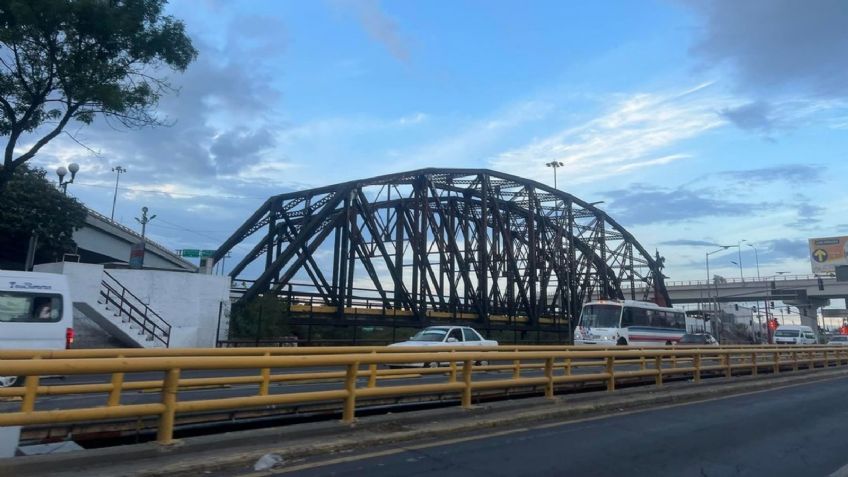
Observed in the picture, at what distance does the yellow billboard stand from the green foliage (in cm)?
5677

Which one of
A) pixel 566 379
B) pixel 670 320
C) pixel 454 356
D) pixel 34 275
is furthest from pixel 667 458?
pixel 670 320

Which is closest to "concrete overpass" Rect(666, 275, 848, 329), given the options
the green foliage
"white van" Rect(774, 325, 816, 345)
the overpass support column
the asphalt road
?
the overpass support column

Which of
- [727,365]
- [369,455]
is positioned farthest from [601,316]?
[369,455]

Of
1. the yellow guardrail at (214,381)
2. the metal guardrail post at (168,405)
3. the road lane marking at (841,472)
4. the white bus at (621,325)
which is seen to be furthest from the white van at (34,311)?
the white bus at (621,325)

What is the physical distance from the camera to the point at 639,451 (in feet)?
27.5

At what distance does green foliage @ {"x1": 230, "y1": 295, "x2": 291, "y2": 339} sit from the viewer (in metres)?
32.9

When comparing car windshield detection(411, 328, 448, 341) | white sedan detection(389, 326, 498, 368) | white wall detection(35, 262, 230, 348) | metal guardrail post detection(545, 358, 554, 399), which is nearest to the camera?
metal guardrail post detection(545, 358, 554, 399)

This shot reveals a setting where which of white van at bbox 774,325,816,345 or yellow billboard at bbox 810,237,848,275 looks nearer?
white van at bbox 774,325,816,345

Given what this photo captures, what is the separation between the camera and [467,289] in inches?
1898

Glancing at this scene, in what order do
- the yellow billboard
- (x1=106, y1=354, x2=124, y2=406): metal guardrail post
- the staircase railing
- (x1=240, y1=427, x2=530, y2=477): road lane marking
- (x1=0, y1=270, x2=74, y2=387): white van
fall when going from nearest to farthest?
(x1=240, y1=427, x2=530, y2=477): road lane marking, (x1=106, y1=354, x2=124, y2=406): metal guardrail post, (x1=0, y1=270, x2=74, y2=387): white van, the staircase railing, the yellow billboard

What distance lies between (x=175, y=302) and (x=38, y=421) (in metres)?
24.6

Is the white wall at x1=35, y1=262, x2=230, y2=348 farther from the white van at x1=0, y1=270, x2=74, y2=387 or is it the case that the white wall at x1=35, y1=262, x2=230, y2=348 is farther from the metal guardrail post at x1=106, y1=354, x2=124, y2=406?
the metal guardrail post at x1=106, y1=354, x2=124, y2=406

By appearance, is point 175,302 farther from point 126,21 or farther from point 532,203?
point 532,203

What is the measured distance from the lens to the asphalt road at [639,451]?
7.03m
